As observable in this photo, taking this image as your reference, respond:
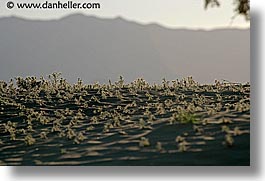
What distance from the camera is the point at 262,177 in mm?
3855

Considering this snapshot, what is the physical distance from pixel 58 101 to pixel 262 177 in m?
1.44

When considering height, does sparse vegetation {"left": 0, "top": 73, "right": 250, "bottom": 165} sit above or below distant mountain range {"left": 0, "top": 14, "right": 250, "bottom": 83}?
below

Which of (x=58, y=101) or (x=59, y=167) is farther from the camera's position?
(x=58, y=101)

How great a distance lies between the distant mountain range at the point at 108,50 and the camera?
405 centimetres

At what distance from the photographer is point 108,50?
4109 millimetres

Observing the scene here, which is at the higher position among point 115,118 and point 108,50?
point 108,50

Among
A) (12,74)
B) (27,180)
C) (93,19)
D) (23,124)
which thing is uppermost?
(93,19)

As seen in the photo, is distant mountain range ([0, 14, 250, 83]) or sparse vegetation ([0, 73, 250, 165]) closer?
sparse vegetation ([0, 73, 250, 165])

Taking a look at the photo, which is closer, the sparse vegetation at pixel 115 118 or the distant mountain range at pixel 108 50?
the sparse vegetation at pixel 115 118

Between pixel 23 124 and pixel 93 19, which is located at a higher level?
pixel 93 19

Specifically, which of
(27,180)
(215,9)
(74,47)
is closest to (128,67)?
(74,47)

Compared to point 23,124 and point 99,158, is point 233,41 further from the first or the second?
point 23,124

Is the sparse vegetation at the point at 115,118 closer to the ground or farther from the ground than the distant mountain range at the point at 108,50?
closer to the ground

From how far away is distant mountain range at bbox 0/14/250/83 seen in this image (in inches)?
159
